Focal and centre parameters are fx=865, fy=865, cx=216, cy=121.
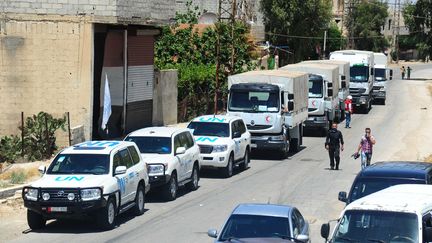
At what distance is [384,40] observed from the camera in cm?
13475

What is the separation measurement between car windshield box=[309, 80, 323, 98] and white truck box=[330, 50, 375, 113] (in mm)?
13225

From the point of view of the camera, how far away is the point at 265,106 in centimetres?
3372

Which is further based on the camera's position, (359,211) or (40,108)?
(40,108)

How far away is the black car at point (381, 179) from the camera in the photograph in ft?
55.3

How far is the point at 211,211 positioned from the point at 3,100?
13.6 metres

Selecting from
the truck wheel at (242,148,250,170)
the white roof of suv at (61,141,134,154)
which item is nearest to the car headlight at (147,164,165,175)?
the white roof of suv at (61,141,134,154)

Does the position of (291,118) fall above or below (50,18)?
below

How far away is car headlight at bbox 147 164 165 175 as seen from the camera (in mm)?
22891

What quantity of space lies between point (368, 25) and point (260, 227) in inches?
4640

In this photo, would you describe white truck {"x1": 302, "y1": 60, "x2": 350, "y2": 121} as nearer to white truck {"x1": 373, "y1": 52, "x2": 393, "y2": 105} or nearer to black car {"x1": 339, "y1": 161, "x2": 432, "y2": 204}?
white truck {"x1": 373, "y1": 52, "x2": 393, "y2": 105}

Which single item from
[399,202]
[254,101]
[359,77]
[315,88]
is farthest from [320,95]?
[399,202]

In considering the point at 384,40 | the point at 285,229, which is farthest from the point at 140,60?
the point at 384,40

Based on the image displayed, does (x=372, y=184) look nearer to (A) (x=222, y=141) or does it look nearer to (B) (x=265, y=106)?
(A) (x=222, y=141)

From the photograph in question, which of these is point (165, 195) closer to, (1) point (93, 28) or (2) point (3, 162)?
(2) point (3, 162)
